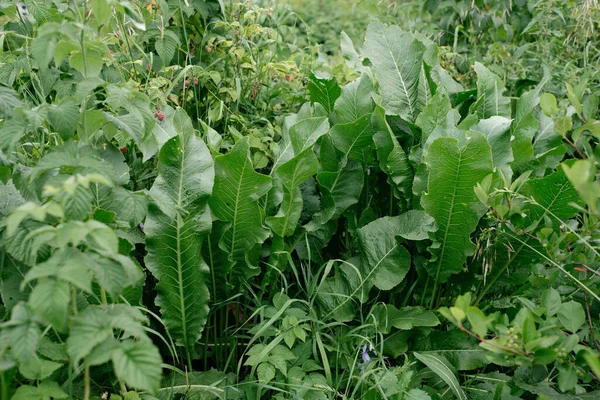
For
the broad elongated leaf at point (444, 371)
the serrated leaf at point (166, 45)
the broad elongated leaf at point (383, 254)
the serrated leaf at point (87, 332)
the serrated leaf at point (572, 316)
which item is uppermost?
the serrated leaf at point (166, 45)

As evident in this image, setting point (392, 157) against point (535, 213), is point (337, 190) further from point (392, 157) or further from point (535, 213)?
point (535, 213)

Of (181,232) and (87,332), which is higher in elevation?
(87,332)

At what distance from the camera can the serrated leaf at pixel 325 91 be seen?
2.46 meters

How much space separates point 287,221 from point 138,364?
0.93 meters

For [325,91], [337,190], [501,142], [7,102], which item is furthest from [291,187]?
[7,102]

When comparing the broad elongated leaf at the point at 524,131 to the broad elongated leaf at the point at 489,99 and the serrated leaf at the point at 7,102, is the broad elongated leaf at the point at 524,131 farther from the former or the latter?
the serrated leaf at the point at 7,102

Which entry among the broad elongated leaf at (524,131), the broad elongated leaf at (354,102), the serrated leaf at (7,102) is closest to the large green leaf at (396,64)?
the broad elongated leaf at (354,102)

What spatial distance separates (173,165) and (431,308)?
109 cm

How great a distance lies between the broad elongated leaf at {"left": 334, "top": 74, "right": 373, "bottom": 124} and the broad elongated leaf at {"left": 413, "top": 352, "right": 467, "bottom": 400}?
0.91m

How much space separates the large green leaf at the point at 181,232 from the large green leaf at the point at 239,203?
2.5 inches

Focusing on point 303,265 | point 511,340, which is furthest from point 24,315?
point 303,265

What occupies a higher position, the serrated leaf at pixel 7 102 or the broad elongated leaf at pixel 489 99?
the serrated leaf at pixel 7 102

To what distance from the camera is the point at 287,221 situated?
2.18 metres

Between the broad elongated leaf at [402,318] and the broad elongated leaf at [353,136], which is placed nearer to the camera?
the broad elongated leaf at [402,318]
